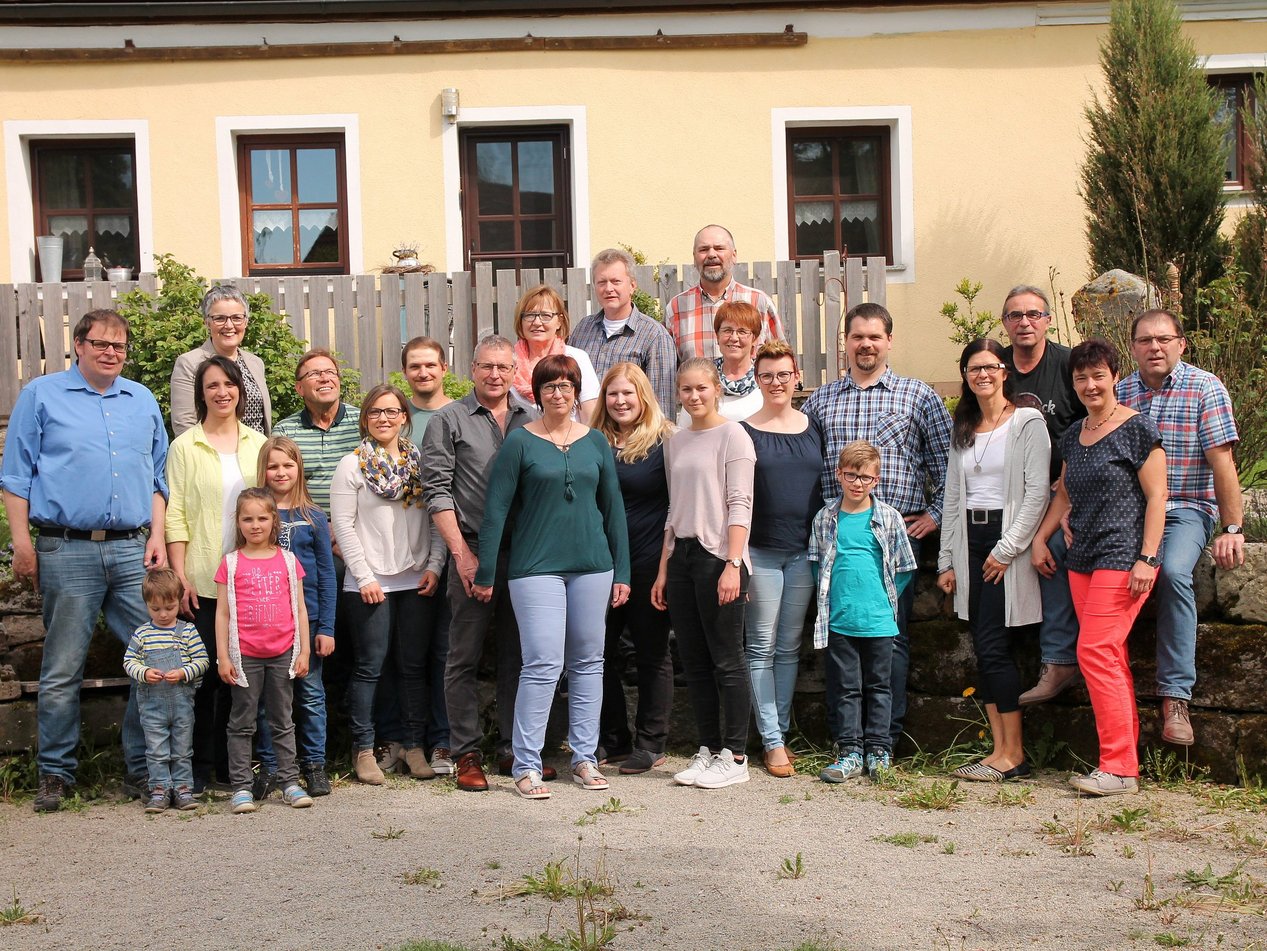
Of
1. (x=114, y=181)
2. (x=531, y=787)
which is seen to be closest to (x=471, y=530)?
(x=531, y=787)

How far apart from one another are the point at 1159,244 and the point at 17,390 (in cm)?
914

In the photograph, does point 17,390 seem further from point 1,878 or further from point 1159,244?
point 1159,244

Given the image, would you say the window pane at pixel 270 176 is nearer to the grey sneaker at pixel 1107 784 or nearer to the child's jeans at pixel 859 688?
the child's jeans at pixel 859 688

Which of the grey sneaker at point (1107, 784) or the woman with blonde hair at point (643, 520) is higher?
the woman with blonde hair at point (643, 520)

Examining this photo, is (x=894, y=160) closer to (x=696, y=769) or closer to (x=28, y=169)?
(x=28, y=169)

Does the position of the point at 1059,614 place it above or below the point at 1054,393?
below

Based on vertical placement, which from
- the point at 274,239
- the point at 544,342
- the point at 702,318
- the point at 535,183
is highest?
the point at 535,183

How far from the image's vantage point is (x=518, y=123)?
11.9m

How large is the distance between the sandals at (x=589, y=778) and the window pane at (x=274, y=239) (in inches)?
302

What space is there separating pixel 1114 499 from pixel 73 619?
14.5 feet

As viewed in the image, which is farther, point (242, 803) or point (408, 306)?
point (408, 306)

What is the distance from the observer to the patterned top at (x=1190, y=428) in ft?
18.4

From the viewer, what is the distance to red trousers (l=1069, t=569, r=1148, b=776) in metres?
5.52

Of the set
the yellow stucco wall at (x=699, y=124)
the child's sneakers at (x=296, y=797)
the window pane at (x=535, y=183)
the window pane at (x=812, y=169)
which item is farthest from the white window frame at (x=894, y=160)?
the child's sneakers at (x=296, y=797)
